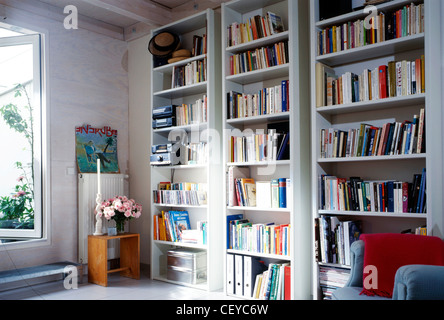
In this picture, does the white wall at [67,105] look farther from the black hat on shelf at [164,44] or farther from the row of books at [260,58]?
the row of books at [260,58]

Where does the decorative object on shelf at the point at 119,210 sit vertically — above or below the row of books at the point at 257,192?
below

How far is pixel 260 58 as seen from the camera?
3.73 m

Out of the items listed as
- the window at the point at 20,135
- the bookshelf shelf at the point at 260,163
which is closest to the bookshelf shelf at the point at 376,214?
the bookshelf shelf at the point at 260,163

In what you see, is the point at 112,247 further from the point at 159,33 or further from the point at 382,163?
the point at 382,163

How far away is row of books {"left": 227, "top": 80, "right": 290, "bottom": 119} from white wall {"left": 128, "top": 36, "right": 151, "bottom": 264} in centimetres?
160

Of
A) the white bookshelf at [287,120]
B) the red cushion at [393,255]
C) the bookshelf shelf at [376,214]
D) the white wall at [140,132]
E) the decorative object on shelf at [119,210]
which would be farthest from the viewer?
the white wall at [140,132]

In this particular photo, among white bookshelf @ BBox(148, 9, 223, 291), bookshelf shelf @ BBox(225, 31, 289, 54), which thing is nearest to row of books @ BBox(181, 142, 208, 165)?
white bookshelf @ BBox(148, 9, 223, 291)

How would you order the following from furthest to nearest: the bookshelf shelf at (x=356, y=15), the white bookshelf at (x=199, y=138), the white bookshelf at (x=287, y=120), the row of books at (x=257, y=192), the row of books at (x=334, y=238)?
the white bookshelf at (x=199, y=138) < the row of books at (x=257, y=192) < the white bookshelf at (x=287, y=120) < the row of books at (x=334, y=238) < the bookshelf shelf at (x=356, y=15)

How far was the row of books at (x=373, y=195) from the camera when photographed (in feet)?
9.08

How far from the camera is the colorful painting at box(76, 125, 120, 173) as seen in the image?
15.7ft

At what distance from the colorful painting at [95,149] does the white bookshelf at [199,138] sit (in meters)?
0.75

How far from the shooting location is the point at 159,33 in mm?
4504

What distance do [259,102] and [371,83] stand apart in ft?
3.39

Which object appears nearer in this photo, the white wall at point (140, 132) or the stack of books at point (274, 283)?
the stack of books at point (274, 283)
